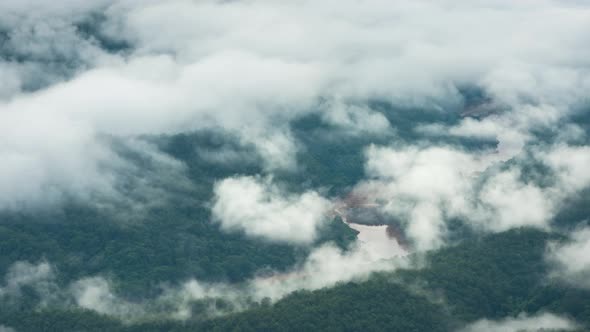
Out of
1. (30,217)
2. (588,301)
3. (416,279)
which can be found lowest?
(588,301)

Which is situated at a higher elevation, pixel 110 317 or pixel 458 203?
pixel 458 203

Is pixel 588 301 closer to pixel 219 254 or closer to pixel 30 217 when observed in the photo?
pixel 219 254

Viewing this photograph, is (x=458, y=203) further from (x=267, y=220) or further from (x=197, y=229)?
(x=197, y=229)

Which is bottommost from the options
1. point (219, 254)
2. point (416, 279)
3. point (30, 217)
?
point (416, 279)

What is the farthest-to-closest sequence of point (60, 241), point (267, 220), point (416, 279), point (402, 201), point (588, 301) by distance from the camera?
point (402, 201)
point (267, 220)
point (60, 241)
point (416, 279)
point (588, 301)

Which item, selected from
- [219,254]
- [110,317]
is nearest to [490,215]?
[219,254]

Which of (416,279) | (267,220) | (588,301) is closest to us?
(588,301)

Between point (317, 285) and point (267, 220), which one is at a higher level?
point (267, 220)

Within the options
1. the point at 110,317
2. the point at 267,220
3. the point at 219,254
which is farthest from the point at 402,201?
the point at 110,317

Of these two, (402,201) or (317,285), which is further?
(402,201)
